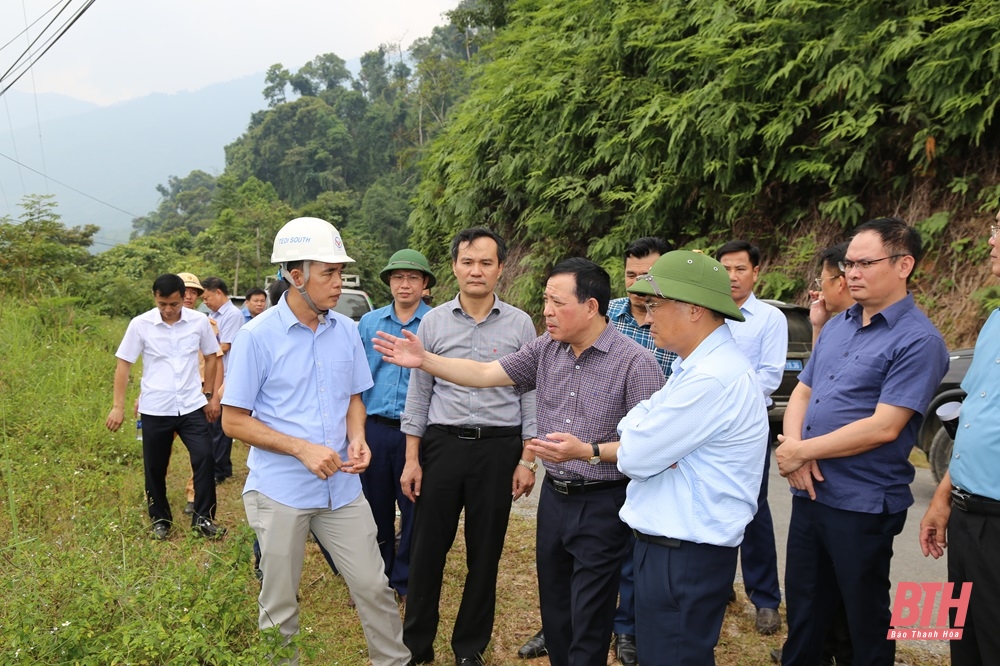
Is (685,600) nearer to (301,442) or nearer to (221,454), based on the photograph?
(301,442)

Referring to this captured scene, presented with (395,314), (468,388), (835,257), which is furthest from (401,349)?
(835,257)

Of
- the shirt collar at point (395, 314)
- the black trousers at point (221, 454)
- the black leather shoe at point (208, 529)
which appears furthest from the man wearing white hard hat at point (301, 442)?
the black trousers at point (221, 454)

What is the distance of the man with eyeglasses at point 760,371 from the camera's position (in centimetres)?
417

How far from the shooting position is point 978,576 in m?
2.67

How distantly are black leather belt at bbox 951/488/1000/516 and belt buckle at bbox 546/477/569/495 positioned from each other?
4.83 ft

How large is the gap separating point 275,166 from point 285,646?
70.4 metres

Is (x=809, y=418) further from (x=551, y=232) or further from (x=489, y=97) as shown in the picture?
(x=489, y=97)

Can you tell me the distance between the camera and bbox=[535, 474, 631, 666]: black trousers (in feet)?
10.2

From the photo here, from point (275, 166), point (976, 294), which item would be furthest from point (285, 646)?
point (275, 166)

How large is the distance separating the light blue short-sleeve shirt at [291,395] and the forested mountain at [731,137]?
7741 millimetres

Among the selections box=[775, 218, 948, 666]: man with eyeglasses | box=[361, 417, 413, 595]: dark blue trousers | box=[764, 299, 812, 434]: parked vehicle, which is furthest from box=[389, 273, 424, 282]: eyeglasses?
box=[764, 299, 812, 434]: parked vehicle

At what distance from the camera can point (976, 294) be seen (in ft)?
27.9

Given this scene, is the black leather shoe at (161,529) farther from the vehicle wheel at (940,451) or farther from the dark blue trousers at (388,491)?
the vehicle wheel at (940,451)

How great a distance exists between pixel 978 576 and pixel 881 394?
72cm
